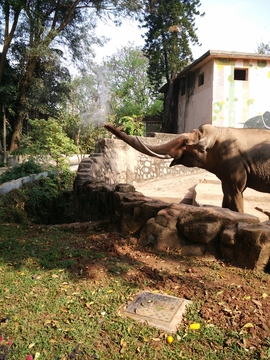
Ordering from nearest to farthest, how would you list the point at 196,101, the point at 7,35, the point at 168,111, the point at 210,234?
the point at 210,234 < the point at 7,35 < the point at 196,101 < the point at 168,111

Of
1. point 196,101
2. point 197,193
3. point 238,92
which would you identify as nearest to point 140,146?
point 197,193

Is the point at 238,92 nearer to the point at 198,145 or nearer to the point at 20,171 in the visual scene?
the point at 20,171

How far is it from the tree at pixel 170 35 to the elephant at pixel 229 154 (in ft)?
58.4

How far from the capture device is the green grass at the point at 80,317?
2.36 metres

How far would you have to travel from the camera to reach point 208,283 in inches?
130

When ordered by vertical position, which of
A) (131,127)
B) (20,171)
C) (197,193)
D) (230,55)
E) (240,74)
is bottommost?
(197,193)

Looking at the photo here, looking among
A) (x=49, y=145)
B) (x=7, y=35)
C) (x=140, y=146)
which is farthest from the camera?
(x=7, y=35)

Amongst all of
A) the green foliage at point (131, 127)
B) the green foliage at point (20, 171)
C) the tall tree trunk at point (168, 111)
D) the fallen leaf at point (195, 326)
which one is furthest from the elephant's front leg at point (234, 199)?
the tall tree trunk at point (168, 111)

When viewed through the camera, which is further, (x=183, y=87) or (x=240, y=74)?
(x=183, y=87)

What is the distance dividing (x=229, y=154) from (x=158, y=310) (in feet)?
10.1

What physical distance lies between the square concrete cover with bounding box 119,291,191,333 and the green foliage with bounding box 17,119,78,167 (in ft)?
30.6

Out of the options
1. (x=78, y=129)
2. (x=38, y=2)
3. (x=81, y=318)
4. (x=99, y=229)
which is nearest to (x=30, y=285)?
(x=81, y=318)

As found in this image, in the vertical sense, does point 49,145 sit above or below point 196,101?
below

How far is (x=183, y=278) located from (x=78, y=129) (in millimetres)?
20389
